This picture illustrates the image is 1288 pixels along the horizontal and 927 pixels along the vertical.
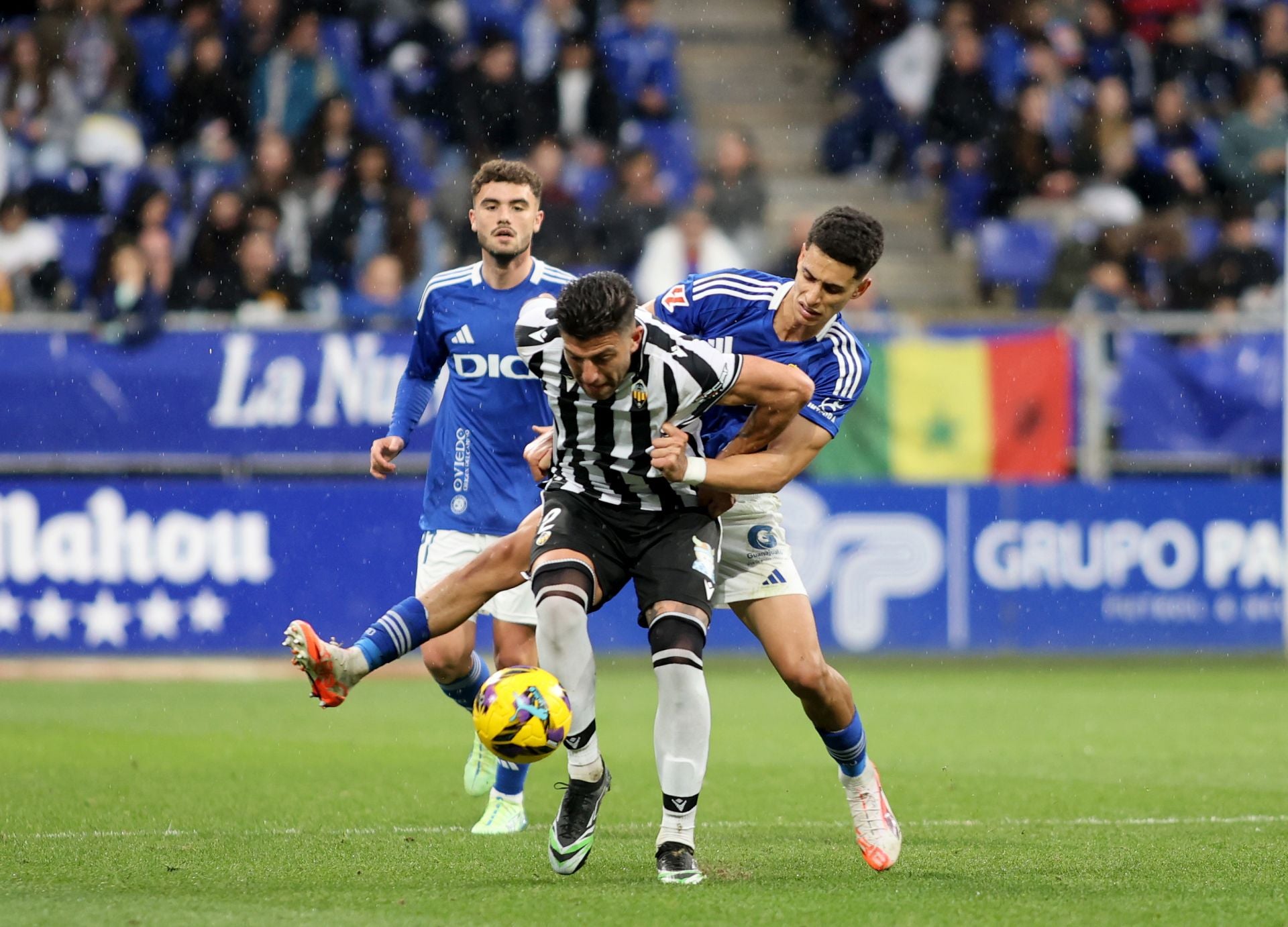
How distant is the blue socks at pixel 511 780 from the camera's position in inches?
282

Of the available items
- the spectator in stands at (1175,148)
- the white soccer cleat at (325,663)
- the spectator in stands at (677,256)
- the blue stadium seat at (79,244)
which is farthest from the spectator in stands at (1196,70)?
the white soccer cleat at (325,663)

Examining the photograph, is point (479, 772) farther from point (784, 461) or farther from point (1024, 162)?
point (1024, 162)

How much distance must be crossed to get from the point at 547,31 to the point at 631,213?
2.81m

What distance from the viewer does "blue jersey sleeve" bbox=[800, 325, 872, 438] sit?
21.1ft

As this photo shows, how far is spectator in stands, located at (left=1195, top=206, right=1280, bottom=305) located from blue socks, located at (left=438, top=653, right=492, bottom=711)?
1047 cm

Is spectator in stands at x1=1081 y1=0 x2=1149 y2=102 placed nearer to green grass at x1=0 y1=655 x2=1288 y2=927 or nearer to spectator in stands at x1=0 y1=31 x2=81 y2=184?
green grass at x1=0 y1=655 x2=1288 y2=927

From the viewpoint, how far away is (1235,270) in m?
16.5

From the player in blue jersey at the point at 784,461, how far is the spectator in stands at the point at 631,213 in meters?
8.75

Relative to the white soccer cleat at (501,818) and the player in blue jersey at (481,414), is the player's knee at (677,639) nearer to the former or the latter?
the white soccer cleat at (501,818)

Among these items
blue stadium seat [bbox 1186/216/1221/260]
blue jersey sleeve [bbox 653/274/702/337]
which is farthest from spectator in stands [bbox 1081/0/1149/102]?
blue jersey sleeve [bbox 653/274/702/337]

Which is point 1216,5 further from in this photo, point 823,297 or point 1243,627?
point 823,297

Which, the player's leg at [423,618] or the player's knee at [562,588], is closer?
the player's knee at [562,588]

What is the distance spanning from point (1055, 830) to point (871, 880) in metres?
1.39

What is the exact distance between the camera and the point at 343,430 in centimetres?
1362
